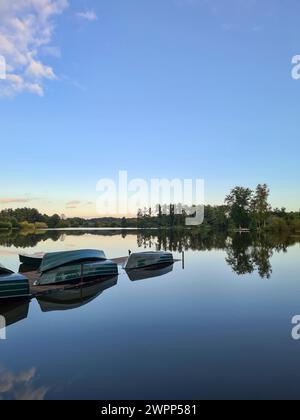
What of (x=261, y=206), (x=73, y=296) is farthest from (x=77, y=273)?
(x=261, y=206)

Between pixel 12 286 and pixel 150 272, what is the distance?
48.9 ft

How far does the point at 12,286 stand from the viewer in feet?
59.2

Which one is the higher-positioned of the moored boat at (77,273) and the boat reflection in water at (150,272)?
the moored boat at (77,273)

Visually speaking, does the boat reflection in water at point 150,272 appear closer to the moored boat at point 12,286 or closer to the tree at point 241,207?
the moored boat at point 12,286

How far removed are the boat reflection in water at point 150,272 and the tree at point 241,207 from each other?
97886 mm

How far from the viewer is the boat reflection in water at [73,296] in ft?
59.1

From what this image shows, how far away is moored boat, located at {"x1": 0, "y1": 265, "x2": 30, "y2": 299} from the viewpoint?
17.7 metres

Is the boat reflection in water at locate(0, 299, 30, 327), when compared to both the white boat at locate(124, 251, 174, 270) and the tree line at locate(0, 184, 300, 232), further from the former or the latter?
the tree line at locate(0, 184, 300, 232)

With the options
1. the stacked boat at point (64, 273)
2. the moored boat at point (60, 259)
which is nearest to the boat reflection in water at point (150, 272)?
the stacked boat at point (64, 273)

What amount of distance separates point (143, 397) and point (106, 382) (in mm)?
1288

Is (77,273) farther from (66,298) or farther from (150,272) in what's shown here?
(150,272)

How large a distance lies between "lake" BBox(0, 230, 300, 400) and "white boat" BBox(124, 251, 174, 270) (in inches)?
378
